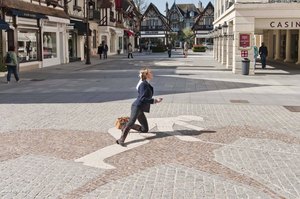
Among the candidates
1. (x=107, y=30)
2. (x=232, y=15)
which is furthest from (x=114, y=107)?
(x=107, y=30)

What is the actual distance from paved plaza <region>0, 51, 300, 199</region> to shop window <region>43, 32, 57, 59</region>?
16.3m

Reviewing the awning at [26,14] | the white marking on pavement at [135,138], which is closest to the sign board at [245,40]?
the awning at [26,14]

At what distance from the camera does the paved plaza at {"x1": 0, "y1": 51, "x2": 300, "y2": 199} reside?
18.5 feet

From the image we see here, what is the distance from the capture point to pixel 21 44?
2533 cm

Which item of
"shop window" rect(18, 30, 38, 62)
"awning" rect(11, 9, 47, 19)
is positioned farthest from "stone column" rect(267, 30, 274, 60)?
"shop window" rect(18, 30, 38, 62)

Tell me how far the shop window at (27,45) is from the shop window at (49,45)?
1.78m

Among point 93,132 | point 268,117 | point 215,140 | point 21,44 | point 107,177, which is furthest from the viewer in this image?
point 21,44

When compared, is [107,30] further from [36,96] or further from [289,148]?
[289,148]

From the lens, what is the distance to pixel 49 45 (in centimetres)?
3078

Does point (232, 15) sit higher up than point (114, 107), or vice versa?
point (232, 15)

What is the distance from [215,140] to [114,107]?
4.67m

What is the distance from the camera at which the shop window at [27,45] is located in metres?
25.3

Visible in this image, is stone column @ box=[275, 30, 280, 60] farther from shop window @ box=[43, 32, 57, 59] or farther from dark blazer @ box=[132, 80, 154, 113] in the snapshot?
dark blazer @ box=[132, 80, 154, 113]

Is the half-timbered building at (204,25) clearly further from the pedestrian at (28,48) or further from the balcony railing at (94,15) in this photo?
the pedestrian at (28,48)
